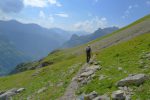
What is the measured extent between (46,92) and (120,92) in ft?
53.4

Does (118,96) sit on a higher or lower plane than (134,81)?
lower

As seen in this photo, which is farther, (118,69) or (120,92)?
(118,69)

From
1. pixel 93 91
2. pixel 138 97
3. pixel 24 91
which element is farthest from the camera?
pixel 24 91

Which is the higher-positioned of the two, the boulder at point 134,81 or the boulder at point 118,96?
the boulder at point 134,81

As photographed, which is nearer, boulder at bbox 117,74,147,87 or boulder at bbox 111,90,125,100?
boulder at bbox 111,90,125,100

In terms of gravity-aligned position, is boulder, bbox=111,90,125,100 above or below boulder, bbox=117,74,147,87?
below

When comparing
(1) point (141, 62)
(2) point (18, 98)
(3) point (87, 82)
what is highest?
(1) point (141, 62)

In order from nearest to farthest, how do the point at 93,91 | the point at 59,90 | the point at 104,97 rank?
1. the point at 104,97
2. the point at 93,91
3. the point at 59,90

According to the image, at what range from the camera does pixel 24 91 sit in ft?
142

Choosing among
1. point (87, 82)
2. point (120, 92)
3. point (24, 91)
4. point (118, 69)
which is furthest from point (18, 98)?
point (120, 92)

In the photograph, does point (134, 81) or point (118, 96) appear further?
point (134, 81)

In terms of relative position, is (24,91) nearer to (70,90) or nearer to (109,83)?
(70,90)

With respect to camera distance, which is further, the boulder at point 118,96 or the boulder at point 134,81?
the boulder at point 134,81

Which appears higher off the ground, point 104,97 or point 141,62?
point 141,62
